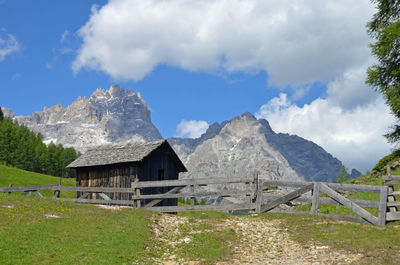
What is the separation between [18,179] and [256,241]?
193 ft

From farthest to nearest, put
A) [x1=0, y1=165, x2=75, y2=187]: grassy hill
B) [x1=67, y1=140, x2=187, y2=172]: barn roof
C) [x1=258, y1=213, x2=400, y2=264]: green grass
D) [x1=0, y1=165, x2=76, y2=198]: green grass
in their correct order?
[x1=0, y1=165, x2=75, y2=187]: grassy hill
[x1=0, y1=165, x2=76, y2=198]: green grass
[x1=67, y1=140, x2=187, y2=172]: barn roof
[x1=258, y1=213, x2=400, y2=264]: green grass

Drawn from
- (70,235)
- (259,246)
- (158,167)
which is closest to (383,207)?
(259,246)

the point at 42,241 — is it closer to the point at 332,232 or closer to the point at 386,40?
the point at 332,232

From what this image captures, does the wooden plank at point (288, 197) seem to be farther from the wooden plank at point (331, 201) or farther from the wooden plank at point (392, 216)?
the wooden plank at point (392, 216)

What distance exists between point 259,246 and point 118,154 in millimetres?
20730

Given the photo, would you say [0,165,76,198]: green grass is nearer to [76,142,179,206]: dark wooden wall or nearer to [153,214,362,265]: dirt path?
[76,142,179,206]: dark wooden wall

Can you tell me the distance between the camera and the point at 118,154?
106 ft

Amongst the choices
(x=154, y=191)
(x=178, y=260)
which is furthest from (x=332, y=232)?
(x=154, y=191)

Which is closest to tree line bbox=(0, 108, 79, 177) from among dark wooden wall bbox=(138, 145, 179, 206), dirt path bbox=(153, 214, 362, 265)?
dark wooden wall bbox=(138, 145, 179, 206)

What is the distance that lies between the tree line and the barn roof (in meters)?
83.6

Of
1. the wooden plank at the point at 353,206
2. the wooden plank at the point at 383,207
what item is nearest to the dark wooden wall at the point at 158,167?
the wooden plank at the point at 353,206

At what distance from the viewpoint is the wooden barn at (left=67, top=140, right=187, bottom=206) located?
3070cm

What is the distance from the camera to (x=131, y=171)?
30.6 m

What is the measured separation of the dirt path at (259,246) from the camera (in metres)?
11.9
